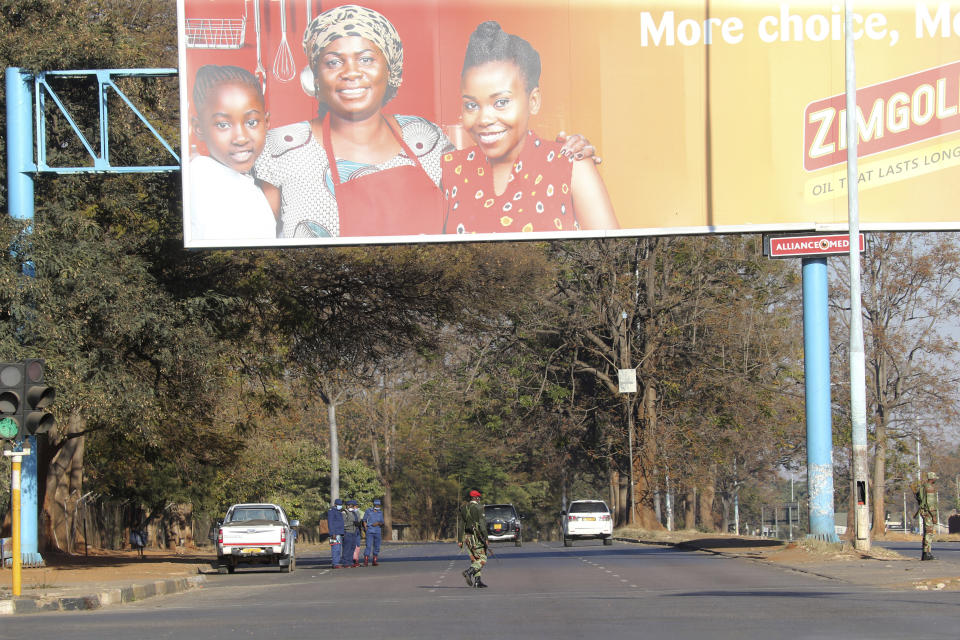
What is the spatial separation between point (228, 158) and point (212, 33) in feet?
8.50

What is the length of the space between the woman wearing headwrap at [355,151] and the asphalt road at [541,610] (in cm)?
721

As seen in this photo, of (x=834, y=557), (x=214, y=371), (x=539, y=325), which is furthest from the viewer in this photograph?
(x=539, y=325)

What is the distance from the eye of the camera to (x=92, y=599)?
18.0 metres

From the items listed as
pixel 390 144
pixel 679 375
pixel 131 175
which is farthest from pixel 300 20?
pixel 679 375

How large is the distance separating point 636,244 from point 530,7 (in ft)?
84.5

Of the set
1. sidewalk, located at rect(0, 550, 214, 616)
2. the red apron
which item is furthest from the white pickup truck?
the red apron

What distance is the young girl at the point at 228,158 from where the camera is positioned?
84.3 feet

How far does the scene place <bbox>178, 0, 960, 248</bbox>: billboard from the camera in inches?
1022

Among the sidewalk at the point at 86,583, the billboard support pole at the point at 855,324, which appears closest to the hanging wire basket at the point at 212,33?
the sidewalk at the point at 86,583

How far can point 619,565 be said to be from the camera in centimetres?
2653

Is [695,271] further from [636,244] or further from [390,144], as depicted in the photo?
[390,144]

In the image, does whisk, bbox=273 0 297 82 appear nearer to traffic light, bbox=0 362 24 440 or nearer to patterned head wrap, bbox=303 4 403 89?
patterned head wrap, bbox=303 4 403 89

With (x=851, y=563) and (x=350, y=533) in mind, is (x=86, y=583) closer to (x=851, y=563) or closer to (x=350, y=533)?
(x=350, y=533)

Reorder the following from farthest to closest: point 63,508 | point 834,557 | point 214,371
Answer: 1. point 63,508
2. point 214,371
3. point 834,557
